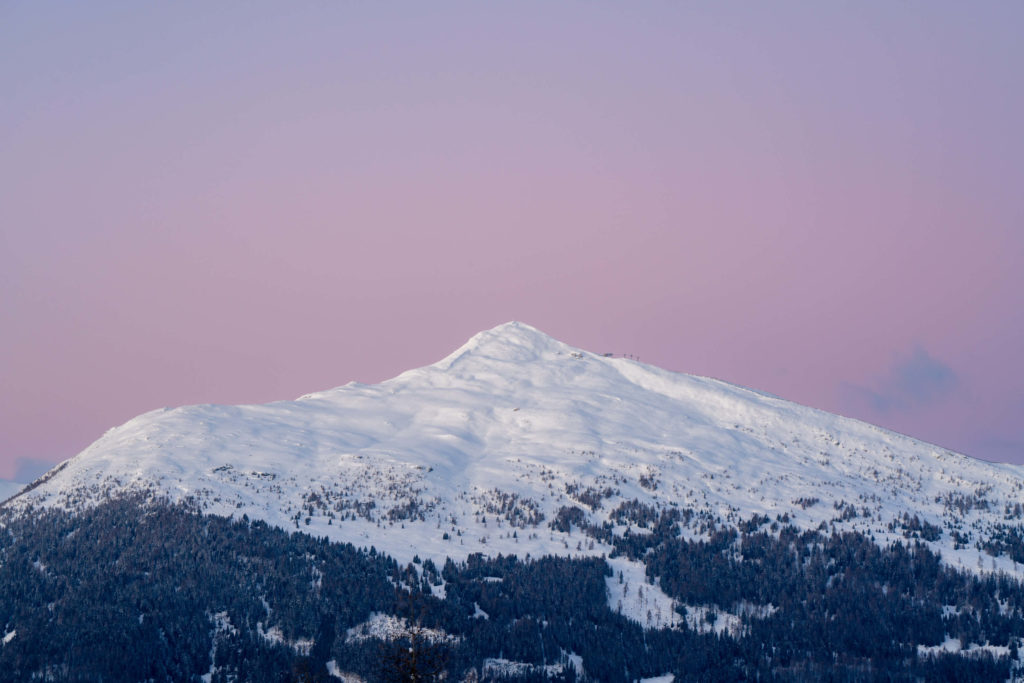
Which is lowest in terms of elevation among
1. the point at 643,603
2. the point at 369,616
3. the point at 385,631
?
the point at 385,631

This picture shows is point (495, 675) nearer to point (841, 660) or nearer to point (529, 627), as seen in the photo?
point (529, 627)

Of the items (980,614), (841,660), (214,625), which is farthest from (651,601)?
(214,625)

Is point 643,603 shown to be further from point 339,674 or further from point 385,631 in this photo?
point 339,674

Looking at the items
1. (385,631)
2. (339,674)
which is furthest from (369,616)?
(339,674)

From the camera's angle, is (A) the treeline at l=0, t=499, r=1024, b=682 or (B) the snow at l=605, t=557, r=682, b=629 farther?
(B) the snow at l=605, t=557, r=682, b=629

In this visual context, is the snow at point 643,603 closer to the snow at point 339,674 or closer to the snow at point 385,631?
the snow at point 385,631

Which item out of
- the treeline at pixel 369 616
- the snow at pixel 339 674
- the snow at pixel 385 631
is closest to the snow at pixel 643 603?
the treeline at pixel 369 616

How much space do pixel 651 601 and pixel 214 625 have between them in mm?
80546

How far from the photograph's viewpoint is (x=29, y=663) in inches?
6240

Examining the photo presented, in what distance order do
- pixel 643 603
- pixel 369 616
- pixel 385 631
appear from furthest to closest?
pixel 643 603, pixel 369 616, pixel 385 631

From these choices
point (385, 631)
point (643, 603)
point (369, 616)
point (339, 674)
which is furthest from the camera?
point (643, 603)

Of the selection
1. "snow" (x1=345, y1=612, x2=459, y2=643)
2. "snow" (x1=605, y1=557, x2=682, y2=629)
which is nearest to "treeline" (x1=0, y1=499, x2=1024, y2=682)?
"snow" (x1=345, y1=612, x2=459, y2=643)

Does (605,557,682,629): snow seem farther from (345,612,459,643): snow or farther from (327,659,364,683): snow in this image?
(327,659,364,683): snow

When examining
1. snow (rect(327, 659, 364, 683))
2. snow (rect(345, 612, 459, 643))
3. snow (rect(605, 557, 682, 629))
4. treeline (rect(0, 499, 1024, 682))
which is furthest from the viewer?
snow (rect(605, 557, 682, 629))
